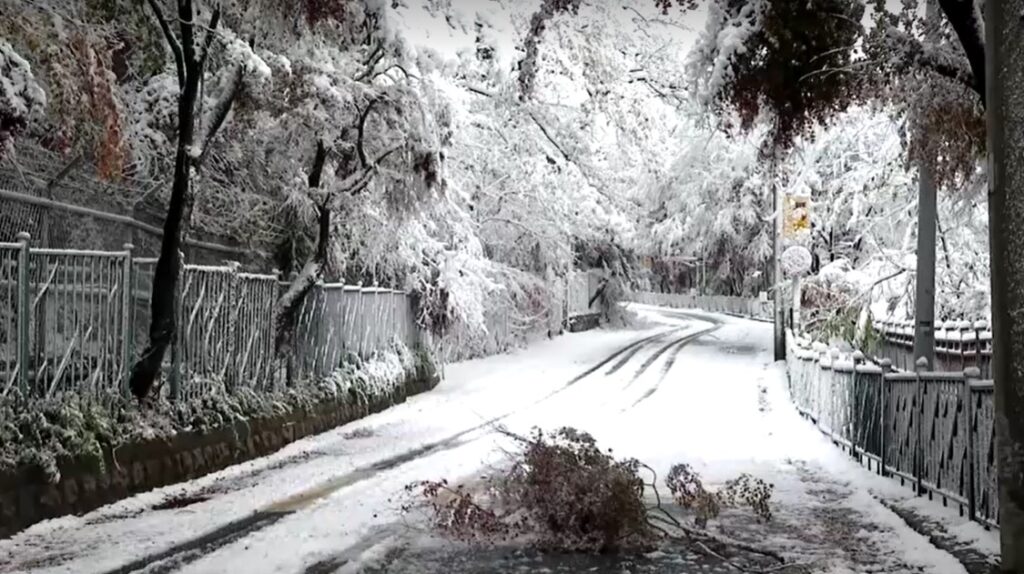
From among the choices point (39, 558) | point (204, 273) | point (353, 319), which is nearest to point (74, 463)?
point (39, 558)

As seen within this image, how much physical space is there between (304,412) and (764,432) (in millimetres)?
7509

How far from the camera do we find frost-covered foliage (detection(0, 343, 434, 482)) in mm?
9523

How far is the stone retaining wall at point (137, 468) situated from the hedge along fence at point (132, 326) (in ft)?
Answer: 2.21

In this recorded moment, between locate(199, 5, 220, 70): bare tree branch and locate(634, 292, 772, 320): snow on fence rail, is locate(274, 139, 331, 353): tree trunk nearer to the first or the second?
locate(199, 5, 220, 70): bare tree branch

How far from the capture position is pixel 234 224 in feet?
60.1

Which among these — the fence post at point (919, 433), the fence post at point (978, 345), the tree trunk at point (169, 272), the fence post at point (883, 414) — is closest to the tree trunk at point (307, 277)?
Answer: the tree trunk at point (169, 272)

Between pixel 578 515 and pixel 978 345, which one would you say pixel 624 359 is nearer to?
pixel 978 345

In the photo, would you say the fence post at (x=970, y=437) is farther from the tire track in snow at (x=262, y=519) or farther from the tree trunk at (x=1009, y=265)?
the tire track in snow at (x=262, y=519)

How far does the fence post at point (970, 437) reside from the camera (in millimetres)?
8891

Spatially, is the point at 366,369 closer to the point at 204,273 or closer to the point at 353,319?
the point at 353,319

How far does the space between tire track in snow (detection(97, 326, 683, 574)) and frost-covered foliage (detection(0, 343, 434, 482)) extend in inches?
67.9

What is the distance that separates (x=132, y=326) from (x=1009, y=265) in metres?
9.67

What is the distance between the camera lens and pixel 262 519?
9.85 metres

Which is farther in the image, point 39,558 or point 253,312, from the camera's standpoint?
point 253,312
